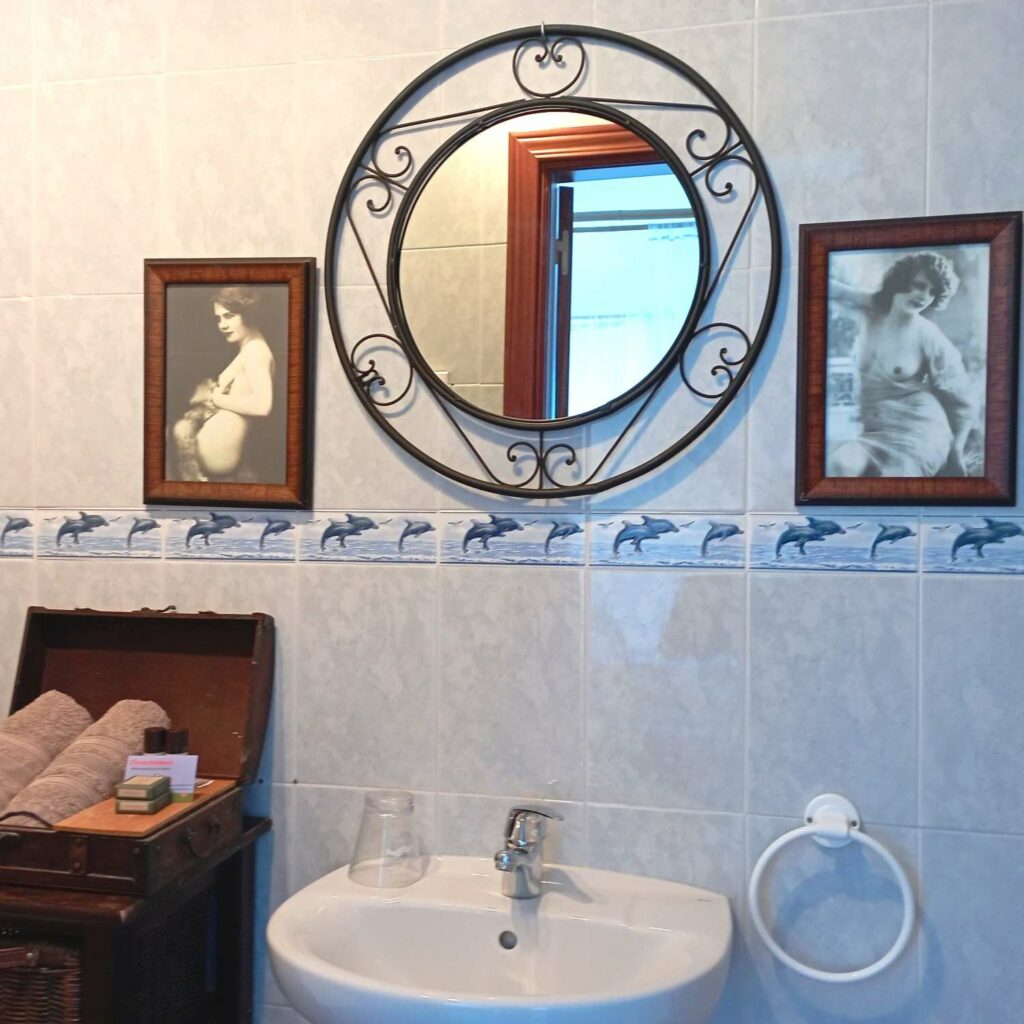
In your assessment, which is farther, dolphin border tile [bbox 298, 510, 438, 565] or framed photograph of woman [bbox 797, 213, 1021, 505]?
dolphin border tile [bbox 298, 510, 438, 565]

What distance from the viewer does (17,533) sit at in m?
1.70

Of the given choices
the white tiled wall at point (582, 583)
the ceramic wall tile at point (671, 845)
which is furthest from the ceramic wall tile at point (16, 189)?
the ceramic wall tile at point (671, 845)

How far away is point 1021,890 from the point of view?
1370 millimetres

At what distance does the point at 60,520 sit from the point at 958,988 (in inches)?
57.2

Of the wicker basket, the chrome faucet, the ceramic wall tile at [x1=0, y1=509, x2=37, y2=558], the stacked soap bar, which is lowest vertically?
the wicker basket

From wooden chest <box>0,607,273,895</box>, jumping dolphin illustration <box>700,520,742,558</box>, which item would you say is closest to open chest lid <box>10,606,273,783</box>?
wooden chest <box>0,607,273,895</box>

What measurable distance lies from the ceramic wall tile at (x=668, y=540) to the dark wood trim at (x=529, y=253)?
19 centimetres

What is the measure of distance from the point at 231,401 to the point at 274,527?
20cm

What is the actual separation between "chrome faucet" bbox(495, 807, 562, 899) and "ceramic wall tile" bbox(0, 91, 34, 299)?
1.12 metres

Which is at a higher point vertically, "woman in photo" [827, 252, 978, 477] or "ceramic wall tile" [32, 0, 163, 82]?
"ceramic wall tile" [32, 0, 163, 82]

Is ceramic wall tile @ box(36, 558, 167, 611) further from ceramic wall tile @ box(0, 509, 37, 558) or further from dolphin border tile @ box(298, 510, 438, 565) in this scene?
dolphin border tile @ box(298, 510, 438, 565)

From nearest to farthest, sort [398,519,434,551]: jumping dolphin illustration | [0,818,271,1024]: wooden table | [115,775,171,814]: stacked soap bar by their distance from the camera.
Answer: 1. [0,818,271,1024]: wooden table
2. [115,775,171,814]: stacked soap bar
3. [398,519,434,551]: jumping dolphin illustration

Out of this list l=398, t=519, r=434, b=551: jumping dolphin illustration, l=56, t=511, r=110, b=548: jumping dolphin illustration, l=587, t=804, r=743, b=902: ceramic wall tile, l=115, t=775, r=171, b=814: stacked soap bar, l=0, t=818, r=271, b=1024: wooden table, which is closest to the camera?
l=0, t=818, r=271, b=1024: wooden table

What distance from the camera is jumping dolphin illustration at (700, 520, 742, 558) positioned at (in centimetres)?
Answer: 146
